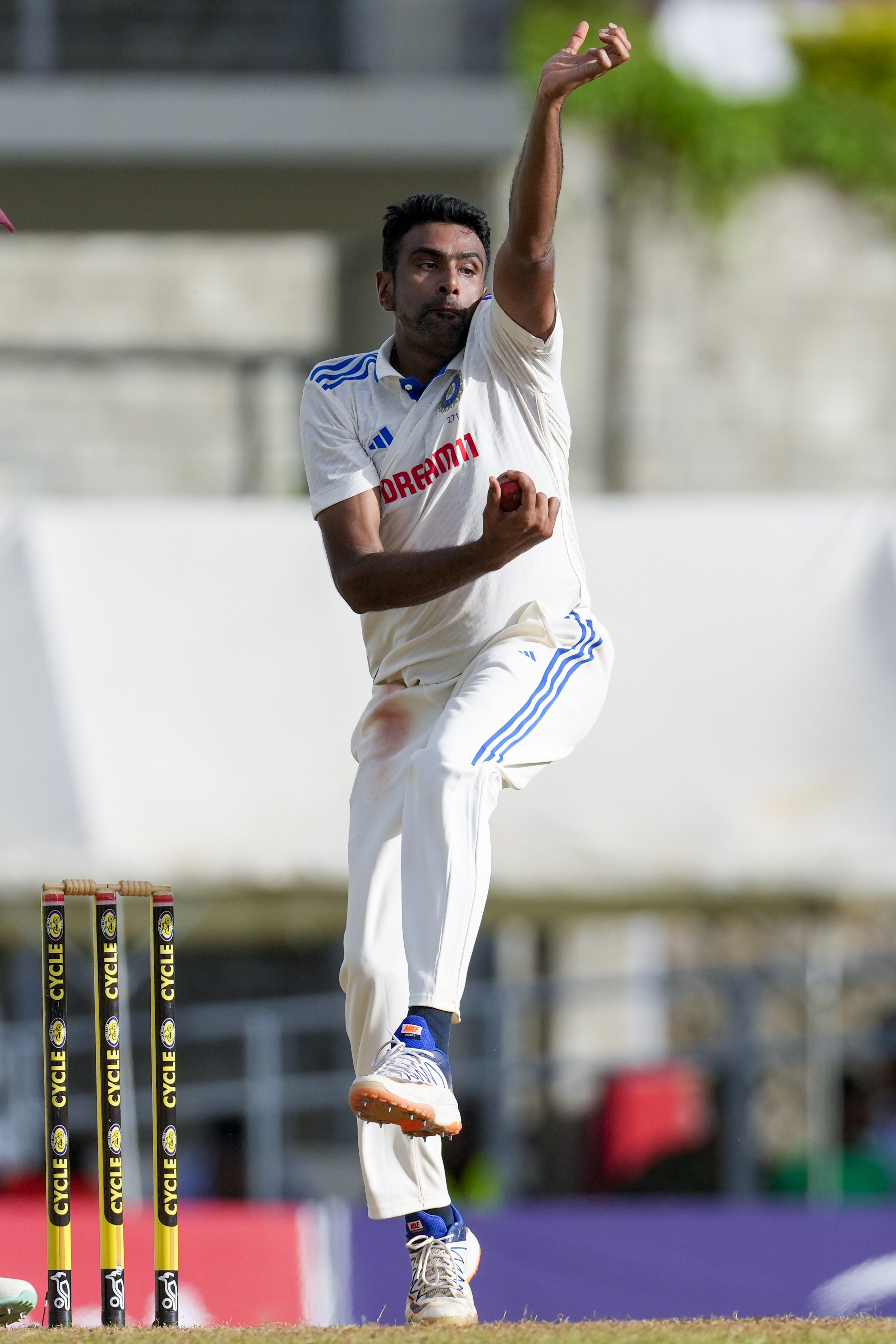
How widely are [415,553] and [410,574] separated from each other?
49 mm

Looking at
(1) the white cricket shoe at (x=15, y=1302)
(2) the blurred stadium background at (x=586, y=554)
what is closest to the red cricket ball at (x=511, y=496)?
(1) the white cricket shoe at (x=15, y=1302)

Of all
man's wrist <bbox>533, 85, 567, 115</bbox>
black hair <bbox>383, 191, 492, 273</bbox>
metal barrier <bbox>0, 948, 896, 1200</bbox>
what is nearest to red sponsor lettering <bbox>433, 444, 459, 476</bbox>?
black hair <bbox>383, 191, 492, 273</bbox>

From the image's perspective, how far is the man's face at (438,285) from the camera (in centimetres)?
434

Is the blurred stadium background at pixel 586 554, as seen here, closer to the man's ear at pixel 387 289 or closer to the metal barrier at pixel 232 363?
the metal barrier at pixel 232 363

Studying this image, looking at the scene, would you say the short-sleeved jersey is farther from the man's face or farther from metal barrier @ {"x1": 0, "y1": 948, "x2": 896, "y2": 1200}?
metal barrier @ {"x1": 0, "y1": 948, "x2": 896, "y2": 1200}

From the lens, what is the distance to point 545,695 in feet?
14.2

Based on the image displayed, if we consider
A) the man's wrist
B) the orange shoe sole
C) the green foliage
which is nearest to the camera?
the orange shoe sole

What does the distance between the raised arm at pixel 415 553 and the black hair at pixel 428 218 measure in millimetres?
544

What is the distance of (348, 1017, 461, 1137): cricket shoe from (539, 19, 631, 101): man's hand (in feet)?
6.11

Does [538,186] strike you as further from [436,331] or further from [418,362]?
[418,362]

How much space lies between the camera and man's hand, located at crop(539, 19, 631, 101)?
4.04 meters

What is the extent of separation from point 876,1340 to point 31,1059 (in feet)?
26.6

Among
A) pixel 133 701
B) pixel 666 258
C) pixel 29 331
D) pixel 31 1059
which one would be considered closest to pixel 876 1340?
pixel 133 701

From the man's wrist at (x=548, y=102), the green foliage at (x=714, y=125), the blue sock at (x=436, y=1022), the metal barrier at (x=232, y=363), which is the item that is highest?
the green foliage at (x=714, y=125)
